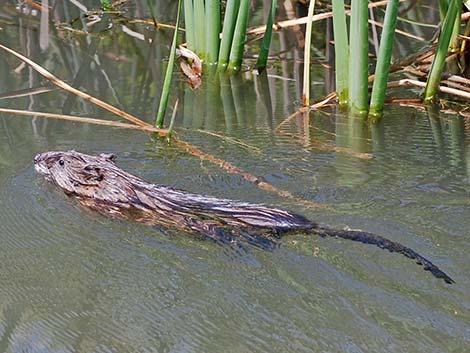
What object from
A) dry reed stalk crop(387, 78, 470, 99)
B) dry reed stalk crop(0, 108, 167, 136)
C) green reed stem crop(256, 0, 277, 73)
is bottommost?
dry reed stalk crop(0, 108, 167, 136)

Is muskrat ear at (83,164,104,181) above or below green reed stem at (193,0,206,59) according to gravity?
below

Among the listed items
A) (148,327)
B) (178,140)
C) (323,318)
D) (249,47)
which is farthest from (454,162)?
(249,47)

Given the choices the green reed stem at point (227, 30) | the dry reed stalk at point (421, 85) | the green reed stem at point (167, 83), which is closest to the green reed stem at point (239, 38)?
the green reed stem at point (227, 30)

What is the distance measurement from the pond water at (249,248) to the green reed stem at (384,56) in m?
0.20

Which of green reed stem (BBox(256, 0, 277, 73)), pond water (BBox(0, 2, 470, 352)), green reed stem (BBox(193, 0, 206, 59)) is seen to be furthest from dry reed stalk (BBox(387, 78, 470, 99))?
green reed stem (BBox(193, 0, 206, 59))

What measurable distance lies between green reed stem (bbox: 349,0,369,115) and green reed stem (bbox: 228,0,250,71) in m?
1.00

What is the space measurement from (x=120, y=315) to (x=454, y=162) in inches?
97.1

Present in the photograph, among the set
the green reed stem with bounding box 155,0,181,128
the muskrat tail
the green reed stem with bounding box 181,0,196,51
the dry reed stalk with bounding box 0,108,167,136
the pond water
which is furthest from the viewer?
the green reed stem with bounding box 181,0,196,51

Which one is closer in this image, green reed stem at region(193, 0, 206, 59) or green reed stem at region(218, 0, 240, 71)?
green reed stem at region(218, 0, 240, 71)

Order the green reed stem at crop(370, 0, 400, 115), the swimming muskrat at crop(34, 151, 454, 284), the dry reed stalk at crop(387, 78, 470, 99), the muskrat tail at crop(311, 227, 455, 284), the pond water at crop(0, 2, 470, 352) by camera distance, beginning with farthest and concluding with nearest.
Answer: the dry reed stalk at crop(387, 78, 470, 99) → the green reed stem at crop(370, 0, 400, 115) → the swimming muskrat at crop(34, 151, 454, 284) → the muskrat tail at crop(311, 227, 455, 284) → the pond water at crop(0, 2, 470, 352)

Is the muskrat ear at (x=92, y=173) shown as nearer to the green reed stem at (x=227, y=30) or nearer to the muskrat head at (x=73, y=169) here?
the muskrat head at (x=73, y=169)

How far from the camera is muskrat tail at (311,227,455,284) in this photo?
3.72 m

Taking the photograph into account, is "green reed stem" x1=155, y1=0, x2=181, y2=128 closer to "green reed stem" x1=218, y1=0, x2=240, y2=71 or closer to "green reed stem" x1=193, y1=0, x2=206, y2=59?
"green reed stem" x1=218, y1=0, x2=240, y2=71

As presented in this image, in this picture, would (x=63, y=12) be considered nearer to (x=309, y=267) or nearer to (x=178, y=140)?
(x=178, y=140)
